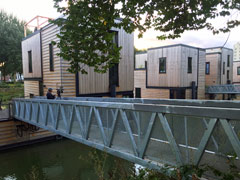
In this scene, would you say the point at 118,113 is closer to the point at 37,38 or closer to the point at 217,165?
the point at 217,165

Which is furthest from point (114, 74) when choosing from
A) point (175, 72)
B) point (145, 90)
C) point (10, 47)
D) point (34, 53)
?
point (10, 47)

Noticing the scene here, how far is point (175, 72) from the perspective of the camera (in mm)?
19078

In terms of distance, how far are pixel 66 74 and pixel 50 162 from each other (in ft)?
16.9

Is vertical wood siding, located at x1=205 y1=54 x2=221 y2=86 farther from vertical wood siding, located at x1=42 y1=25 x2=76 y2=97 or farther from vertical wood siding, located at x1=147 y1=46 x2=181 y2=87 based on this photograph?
vertical wood siding, located at x1=42 y1=25 x2=76 y2=97

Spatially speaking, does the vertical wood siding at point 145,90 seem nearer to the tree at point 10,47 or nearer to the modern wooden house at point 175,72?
the modern wooden house at point 175,72

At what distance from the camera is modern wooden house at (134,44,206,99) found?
1897 cm

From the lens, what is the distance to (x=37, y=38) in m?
14.9

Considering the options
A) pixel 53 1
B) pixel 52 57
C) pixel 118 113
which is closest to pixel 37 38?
pixel 52 57

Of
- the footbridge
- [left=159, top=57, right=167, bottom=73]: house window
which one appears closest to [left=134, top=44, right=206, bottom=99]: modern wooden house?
[left=159, top=57, right=167, bottom=73]: house window

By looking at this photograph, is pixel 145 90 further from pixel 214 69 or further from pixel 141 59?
pixel 214 69

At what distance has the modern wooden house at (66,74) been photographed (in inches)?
487

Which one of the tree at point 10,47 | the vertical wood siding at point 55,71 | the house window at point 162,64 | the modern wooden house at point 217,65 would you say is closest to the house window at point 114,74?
the vertical wood siding at point 55,71

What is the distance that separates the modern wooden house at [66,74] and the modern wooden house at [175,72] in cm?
597

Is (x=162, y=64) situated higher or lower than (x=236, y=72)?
higher
